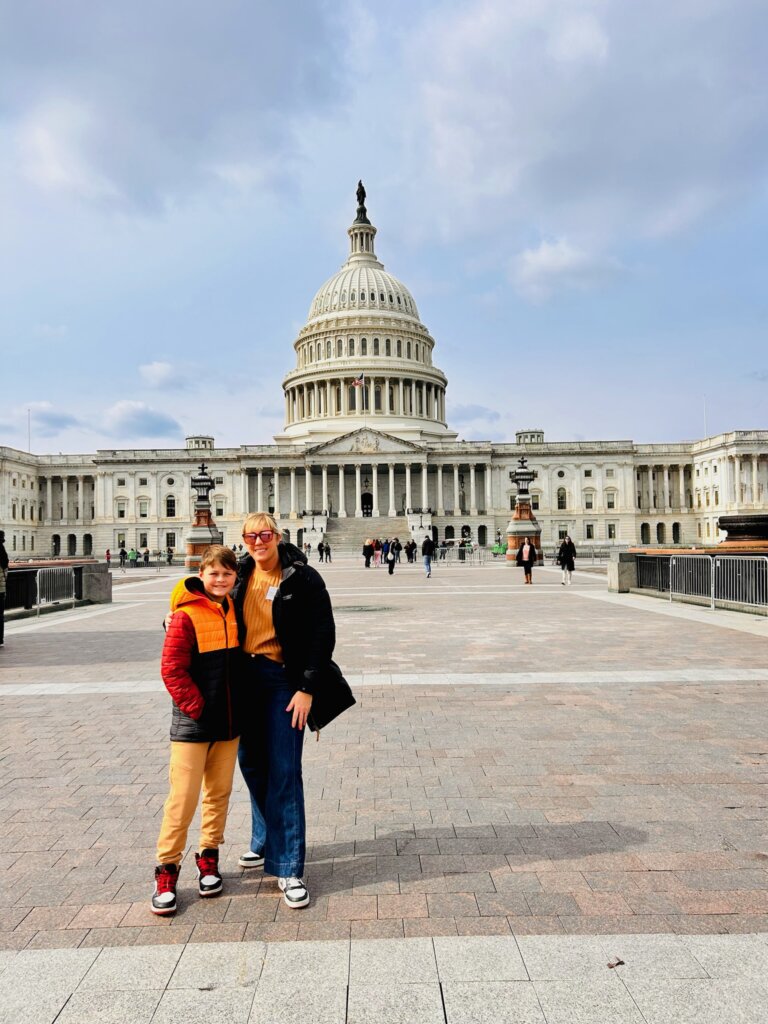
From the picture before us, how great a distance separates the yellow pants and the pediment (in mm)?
94298

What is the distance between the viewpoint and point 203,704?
179 inches

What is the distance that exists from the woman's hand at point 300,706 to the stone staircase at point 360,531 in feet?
253

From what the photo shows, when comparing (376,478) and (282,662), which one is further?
(376,478)

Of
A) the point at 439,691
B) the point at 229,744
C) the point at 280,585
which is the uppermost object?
the point at 280,585

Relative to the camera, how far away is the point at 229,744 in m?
4.77

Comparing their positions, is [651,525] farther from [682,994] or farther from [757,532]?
[682,994]

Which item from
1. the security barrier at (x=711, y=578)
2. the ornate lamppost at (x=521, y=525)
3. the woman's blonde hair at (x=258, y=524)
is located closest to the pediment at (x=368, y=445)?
the ornate lamppost at (x=521, y=525)

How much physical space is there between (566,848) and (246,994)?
2405mm

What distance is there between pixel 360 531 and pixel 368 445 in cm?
1484

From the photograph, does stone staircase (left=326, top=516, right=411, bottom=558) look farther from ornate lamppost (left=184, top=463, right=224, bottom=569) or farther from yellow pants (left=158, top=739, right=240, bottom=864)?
yellow pants (left=158, top=739, right=240, bottom=864)

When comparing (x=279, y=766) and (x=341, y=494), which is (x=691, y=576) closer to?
(x=279, y=766)

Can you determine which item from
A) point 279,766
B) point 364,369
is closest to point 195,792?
point 279,766

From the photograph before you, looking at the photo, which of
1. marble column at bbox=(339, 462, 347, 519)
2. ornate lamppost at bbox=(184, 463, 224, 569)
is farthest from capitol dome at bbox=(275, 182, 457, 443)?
ornate lamppost at bbox=(184, 463, 224, 569)

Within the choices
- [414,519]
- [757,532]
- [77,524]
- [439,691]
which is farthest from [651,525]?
[439,691]
